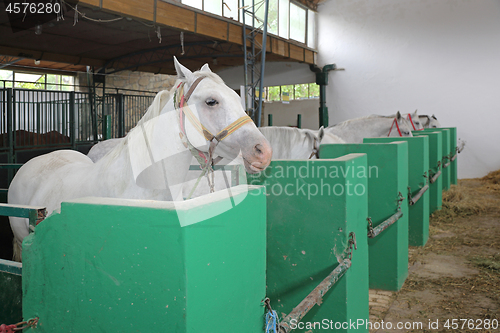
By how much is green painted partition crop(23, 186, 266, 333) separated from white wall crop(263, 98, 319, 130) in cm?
1450

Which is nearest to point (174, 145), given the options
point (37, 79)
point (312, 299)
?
point (312, 299)

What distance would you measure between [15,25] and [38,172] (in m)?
9.39

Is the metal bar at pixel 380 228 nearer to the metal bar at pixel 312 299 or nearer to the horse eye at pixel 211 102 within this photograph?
the metal bar at pixel 312 299

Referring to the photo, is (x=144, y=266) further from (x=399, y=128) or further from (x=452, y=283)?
(x=399, y=128)

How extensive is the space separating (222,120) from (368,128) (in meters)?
4.56

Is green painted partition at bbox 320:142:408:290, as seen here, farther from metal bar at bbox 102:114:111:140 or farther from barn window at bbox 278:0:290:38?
barn window at bbox 278:0:290:38

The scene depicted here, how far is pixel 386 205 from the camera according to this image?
2930mm

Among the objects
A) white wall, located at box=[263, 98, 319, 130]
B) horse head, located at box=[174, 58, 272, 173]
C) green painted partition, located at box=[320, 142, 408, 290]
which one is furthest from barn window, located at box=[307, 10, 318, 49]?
horse head, located at box=[174, 58, 272, 173]

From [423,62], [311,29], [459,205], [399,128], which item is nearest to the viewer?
[399,128]

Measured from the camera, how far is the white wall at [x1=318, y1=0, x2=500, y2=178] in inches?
420

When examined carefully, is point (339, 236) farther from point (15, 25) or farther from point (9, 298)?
point (15, 25)

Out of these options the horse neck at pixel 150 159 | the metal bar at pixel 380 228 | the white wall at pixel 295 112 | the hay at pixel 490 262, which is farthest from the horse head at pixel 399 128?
the white wall at pixel 295 112

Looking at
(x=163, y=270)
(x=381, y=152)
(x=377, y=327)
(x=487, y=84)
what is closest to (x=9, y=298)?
(x=163, y=270)

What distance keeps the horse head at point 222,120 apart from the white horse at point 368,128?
422cm
